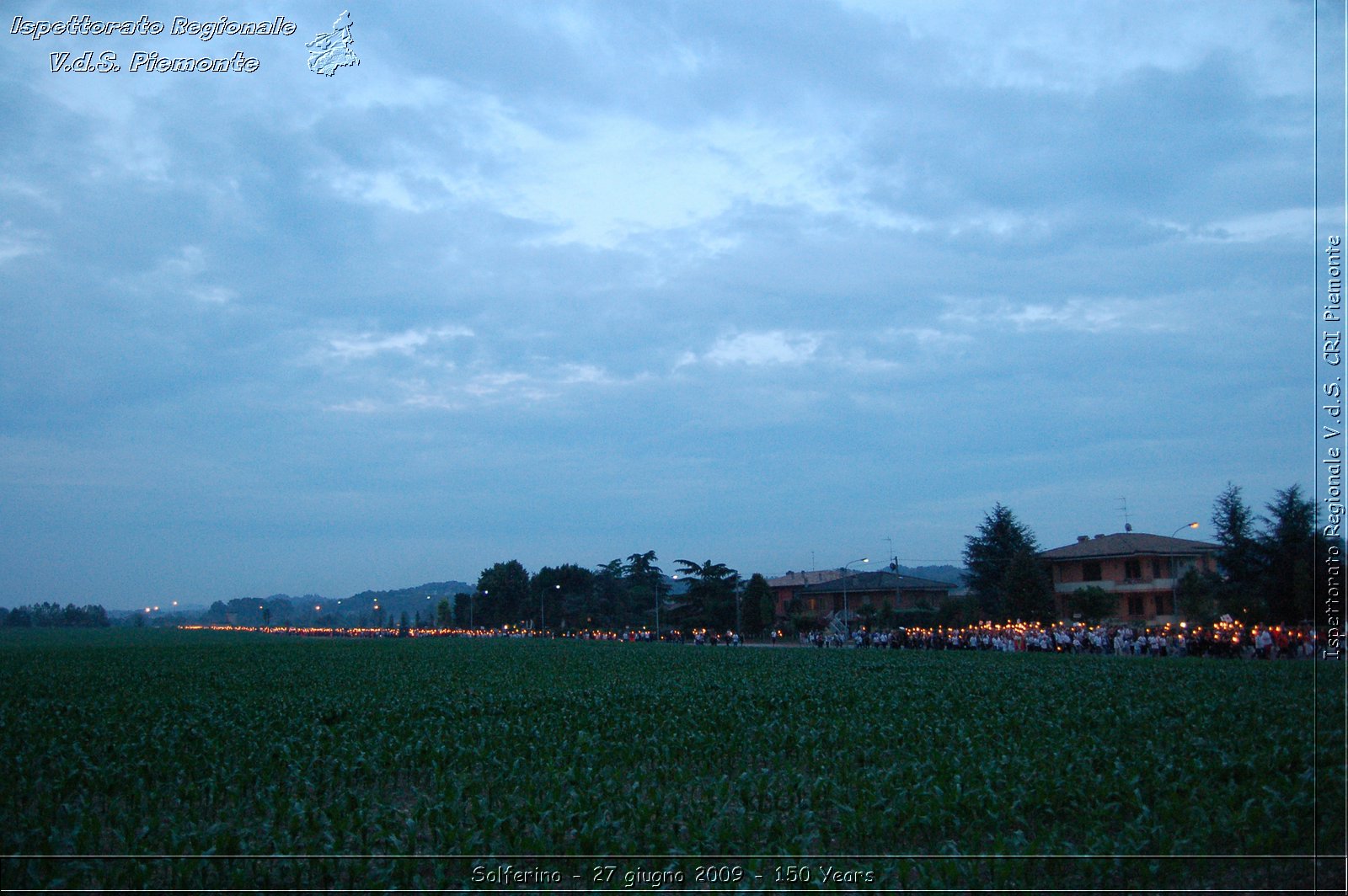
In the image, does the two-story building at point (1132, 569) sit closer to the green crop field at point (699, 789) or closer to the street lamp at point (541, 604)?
the green crop field at point (699, 789)

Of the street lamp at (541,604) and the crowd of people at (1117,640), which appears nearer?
the crowd of people at (1117,640)

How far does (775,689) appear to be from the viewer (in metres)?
24.4

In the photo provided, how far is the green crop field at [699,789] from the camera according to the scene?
8641mm

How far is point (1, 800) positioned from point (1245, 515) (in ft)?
139

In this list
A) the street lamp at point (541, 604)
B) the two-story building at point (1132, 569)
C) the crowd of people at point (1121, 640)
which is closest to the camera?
the crowd of people at point (1121, 640)

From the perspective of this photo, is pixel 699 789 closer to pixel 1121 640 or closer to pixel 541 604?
pixel 1121 640

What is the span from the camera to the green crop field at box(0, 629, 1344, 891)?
8.64m

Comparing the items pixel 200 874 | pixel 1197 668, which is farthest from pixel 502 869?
pixel 1197 668

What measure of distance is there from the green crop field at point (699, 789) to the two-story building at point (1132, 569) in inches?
1526

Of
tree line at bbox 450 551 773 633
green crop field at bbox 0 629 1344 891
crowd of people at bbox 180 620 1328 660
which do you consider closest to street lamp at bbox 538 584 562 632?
tree line at bbox 450 551 773 633

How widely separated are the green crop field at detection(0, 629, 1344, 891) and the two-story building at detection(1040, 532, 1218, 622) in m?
38.7

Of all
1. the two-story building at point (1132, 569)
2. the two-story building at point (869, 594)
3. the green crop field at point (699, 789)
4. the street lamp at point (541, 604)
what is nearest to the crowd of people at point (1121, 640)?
the two-story building at point (1132, 569)

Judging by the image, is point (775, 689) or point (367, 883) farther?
point (775, 689)

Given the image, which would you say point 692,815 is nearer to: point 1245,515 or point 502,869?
point 502,869
